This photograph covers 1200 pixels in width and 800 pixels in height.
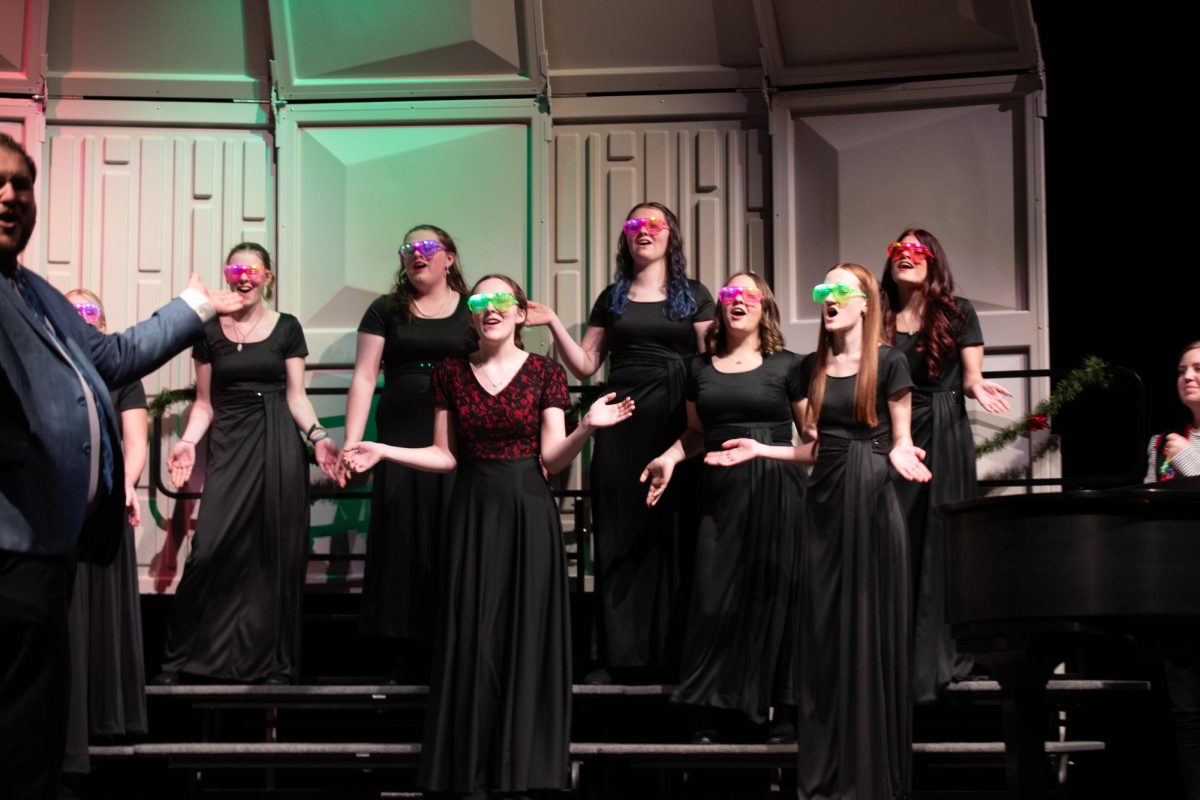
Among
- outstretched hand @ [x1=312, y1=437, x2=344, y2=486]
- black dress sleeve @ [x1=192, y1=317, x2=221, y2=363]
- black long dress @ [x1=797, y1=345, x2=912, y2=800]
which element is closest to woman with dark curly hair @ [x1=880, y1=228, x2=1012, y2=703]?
black long dress @ [x1=797, y1=345, x2=912, y2=800]

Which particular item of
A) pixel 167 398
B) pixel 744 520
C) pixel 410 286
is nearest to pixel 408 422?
pixel 410 286

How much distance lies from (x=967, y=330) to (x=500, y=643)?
6.62 ft

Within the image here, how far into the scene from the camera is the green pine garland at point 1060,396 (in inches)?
232

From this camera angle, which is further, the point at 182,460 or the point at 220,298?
the point at 182,460

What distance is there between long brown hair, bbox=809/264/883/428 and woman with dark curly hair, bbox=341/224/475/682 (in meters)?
1.33

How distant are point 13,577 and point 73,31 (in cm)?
483

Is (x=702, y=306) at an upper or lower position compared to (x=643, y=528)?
upper

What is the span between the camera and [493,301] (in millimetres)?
5039

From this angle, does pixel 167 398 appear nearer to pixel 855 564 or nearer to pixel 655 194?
pixel 655 194

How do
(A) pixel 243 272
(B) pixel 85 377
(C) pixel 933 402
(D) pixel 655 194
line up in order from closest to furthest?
(B) pixel 85 377
(C) pixel 933 402
(A) pixel 243 272
(D) pixel 655 194

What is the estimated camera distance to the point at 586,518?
6781 mm

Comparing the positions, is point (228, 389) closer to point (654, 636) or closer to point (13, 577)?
point (654, 636)

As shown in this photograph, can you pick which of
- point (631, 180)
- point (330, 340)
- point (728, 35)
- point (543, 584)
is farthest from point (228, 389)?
point (728, 35)

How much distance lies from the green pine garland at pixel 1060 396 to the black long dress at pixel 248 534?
2.79 metres
